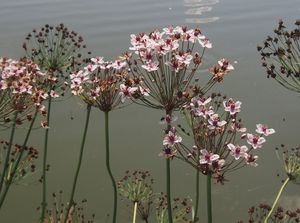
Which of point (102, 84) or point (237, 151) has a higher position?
point (102, 84)

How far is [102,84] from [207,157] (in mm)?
1019

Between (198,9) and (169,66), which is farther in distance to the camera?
(198,9)

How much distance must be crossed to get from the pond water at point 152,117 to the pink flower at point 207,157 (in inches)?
53.3

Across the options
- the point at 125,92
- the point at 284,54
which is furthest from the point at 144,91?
the point at 284,54

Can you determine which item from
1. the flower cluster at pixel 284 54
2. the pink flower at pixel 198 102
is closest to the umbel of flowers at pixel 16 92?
the pink flower at pixel 198 102

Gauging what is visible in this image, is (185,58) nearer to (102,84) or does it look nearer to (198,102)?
(198,102)

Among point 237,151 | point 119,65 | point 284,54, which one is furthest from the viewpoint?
point 284,54

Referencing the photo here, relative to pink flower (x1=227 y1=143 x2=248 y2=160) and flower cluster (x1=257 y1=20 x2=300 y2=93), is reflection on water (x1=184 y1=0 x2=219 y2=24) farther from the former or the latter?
pink flower (x1=227 y1=143 x2=248 y2=160)

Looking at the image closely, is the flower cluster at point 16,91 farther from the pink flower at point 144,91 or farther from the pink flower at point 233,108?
the pink flower at point 233,108

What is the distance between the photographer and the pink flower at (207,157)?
3.14 m

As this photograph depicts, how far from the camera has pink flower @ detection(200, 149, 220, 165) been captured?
3135mm

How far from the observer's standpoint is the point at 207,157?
3.16 metres

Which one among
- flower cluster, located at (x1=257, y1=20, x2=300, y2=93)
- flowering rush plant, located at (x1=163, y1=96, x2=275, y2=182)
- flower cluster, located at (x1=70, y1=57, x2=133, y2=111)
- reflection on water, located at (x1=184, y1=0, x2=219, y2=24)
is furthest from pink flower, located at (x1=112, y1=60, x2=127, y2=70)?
reflection on water, located at (x1=184, y1=0, x2=219, y2=24)

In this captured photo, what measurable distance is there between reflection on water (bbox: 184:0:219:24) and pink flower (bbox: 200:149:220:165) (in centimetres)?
699
